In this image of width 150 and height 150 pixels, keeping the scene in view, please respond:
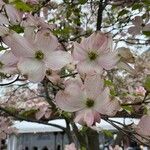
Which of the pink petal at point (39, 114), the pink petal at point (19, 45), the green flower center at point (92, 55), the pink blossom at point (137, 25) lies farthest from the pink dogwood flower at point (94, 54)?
the pink petal at point (39, 114)

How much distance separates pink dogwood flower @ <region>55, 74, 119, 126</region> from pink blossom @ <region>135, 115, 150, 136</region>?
20 centimetres

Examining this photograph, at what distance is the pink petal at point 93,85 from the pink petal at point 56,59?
0.07m

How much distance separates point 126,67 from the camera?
109 cm

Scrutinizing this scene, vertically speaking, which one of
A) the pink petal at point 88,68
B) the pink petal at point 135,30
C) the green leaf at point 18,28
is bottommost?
the pink petal at point 88,68

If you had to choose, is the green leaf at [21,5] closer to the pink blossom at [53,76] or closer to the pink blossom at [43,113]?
the pink blossom at [53,76]

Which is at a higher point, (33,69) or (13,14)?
(13,14)

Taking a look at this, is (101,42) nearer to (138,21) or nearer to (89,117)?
(89,117)

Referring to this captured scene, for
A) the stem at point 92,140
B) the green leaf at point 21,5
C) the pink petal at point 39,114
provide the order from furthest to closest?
the stem at point 92,140
the pink petal at point 39,114
the green leaf at point 21,5

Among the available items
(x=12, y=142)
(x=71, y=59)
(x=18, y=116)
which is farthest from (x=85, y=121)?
(x=12, y=142)

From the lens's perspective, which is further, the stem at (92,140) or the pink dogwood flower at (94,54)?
the stem at (92,140)

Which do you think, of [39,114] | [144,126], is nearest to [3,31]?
[144,126]

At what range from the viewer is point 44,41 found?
1.01m

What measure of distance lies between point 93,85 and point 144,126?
26 centimetres

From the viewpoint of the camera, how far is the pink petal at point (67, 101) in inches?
41.4
